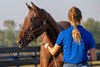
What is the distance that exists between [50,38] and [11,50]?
18.0 feet

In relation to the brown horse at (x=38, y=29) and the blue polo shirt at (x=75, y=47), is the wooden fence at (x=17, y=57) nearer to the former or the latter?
the brown horse at (x=38, y=29)

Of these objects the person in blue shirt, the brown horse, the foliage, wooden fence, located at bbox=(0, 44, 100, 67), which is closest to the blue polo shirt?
the person in blue shirt

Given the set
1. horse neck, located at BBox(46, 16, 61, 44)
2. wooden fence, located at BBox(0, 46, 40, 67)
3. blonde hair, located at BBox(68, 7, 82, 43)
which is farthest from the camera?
wooden fence, located at BBox(0, 46, 40, 67)

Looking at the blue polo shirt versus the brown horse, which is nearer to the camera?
the blue polo shirt

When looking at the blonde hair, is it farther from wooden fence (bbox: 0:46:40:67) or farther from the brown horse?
wooden fence (bbox: 0:46:40:67)

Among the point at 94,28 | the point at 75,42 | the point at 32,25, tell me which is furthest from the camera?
the point at 94,28

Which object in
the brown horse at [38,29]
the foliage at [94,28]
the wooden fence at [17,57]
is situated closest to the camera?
the brown horse at [38,29]

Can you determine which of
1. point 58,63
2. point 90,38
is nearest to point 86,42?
point 90,38

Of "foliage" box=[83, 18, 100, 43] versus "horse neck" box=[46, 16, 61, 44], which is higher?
"foliage" box=[83, 18, 100, 43]

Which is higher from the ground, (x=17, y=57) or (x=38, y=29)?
(x=38, y=29)

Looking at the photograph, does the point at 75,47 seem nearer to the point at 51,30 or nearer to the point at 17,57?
the point at 51,30

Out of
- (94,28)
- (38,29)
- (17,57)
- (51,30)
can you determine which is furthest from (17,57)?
(94,28)

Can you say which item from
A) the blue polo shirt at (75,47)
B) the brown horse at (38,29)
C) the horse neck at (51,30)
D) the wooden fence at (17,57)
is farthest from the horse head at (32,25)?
the wooden fence at (17,57)

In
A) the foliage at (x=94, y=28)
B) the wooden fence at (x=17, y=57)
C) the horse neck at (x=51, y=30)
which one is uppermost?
the foliage at (x=94, y=28)
